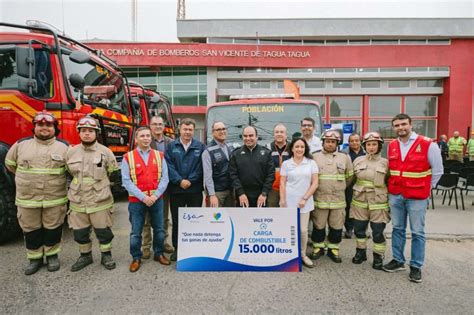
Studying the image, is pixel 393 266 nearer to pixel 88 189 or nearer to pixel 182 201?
pixel 182 201

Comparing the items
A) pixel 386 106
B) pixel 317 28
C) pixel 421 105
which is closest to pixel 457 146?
pixel 386 106

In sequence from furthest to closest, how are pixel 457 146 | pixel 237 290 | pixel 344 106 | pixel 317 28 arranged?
pixel 317 28, pixel 344 106, pixel 457 146, pixel 237 290

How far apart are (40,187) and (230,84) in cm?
2054

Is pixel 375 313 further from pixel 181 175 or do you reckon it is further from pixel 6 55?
pixel 6 55

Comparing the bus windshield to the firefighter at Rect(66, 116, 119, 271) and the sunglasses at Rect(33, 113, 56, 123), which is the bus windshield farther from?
the sunglasses at Rect(33, 113, 56, 123)

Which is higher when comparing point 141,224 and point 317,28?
point 317,28

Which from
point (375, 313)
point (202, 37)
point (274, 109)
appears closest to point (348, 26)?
point (202, 37)

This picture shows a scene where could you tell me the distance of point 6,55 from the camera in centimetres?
407

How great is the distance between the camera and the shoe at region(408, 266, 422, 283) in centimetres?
335

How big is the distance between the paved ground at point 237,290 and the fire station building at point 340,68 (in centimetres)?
1919

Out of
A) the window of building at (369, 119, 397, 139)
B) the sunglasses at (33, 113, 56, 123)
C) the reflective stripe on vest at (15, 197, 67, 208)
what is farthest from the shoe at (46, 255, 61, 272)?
the window of building at (369, 119, 397, 139)

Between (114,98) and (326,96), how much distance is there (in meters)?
19.2

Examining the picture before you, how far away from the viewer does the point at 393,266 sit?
3.62 metres

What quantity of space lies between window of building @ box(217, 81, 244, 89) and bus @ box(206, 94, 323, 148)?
17.7 metres
